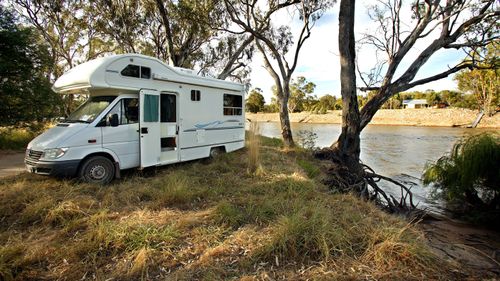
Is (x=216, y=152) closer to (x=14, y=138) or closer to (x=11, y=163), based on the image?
(x=11, y=163)

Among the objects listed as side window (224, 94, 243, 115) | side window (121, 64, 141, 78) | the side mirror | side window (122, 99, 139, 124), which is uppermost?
side window (121, 64, 141, 78)

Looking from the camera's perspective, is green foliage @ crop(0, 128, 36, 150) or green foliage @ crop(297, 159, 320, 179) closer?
green foliage @ crop(297, 159, 320, 179)

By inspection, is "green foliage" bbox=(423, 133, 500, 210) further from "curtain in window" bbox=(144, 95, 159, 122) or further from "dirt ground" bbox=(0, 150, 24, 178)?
"dirt ground" bbox=(0, 150, 24, 178)

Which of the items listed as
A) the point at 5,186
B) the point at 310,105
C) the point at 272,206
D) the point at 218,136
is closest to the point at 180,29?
the point at 218,136

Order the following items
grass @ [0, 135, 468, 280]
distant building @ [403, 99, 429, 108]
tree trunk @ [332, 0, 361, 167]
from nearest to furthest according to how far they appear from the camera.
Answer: grass @ [0, 135, 468, 280], tree trunk @ [332, 0, 361, 167], distant building @ [403, 99, 429, 108]

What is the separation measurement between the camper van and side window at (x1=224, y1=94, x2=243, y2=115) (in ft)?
2.94

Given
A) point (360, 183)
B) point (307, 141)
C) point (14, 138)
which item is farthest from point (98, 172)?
point (307, 141)

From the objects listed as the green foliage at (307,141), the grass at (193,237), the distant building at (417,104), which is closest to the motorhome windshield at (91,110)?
the grass at (193,237)

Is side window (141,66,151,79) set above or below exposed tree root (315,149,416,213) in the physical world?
above

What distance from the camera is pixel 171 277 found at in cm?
271

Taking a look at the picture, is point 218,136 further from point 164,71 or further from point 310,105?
point 310,105

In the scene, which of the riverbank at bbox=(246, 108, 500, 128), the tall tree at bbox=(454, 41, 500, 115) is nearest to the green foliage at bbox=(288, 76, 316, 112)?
the riverbank at bbox=(246, 108, 500, 128)

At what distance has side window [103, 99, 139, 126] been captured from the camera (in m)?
5.80

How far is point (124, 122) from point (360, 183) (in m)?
6.65
